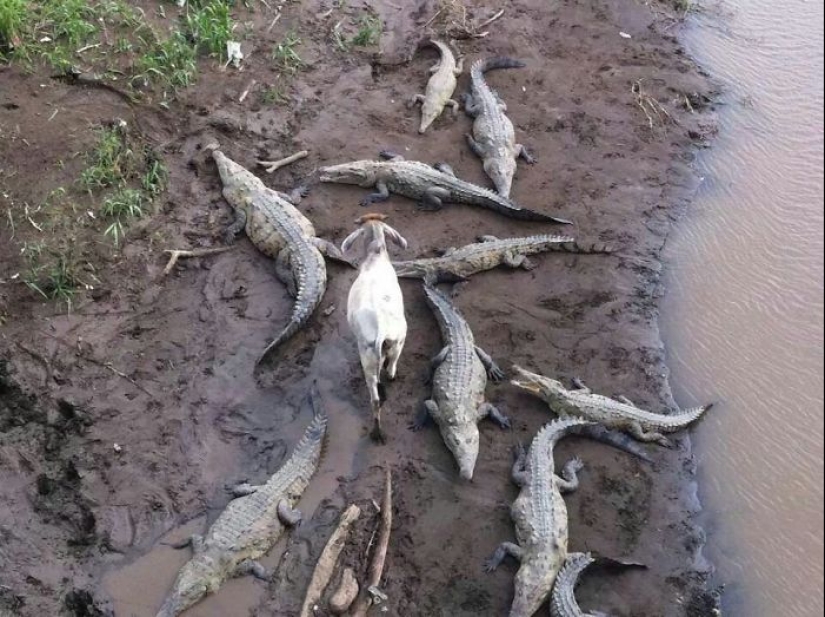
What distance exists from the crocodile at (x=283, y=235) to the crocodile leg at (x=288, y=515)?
4.70 ft

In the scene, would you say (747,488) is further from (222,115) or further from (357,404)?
(222,115)

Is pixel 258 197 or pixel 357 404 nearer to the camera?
pixel 357 404

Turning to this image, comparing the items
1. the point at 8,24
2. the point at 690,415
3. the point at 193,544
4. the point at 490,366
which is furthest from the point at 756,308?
the point at 8,24

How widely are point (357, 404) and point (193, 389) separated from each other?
4.61 feet

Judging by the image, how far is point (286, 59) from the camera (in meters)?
9.43

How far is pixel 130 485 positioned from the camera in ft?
18.7

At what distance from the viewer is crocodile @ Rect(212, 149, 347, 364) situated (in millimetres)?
6903

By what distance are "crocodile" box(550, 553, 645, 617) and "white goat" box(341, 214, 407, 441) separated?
70.7 inches

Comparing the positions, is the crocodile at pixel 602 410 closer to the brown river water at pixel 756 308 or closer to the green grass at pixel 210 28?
the brown river water at pixel 756 308

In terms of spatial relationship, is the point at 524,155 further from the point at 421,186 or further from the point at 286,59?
the point at 286,59

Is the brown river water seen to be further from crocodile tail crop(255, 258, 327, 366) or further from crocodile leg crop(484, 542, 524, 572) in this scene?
crocodile tail crop(255, 258, 327, 366)

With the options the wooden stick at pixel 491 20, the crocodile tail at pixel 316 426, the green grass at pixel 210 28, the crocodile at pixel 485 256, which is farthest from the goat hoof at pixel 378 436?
the wooden stick at pixel 491 20

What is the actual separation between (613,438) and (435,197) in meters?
3.31

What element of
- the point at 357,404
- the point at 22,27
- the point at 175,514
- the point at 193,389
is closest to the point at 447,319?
the point at 357,404
